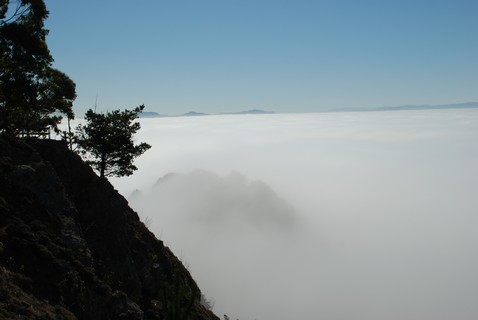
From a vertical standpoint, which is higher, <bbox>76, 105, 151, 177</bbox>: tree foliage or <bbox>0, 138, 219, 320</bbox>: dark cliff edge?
<bbox>76, 105, 151, 177</bbox>: tree foliage

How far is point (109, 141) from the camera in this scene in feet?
83.2

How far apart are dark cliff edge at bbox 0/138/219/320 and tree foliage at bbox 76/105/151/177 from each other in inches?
134

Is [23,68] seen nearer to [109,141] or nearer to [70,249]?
[109,141]

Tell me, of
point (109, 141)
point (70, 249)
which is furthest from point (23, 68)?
point (70, 249)

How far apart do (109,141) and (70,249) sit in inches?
424

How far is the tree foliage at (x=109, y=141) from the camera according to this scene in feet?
82.5

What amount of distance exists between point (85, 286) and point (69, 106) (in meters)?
21.0

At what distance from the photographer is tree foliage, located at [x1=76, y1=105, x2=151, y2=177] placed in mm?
25141

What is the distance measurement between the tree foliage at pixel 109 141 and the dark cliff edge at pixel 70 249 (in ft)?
11.2

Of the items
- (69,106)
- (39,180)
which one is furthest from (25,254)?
(69,106)

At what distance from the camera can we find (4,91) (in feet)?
81.0

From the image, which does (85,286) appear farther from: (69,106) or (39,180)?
(69,106)

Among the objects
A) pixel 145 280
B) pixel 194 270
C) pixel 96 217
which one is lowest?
pixel 194 270

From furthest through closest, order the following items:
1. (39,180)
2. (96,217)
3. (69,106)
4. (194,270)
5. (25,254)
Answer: (194,270) → (69,106) → (96,217) → (39,180) → (25,254)
